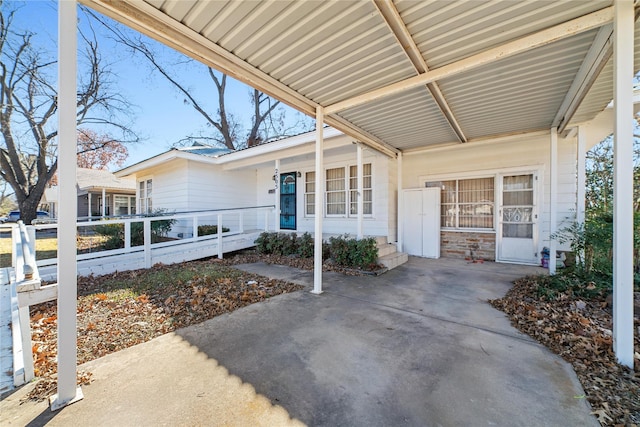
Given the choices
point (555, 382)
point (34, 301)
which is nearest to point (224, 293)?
point (34, 301)

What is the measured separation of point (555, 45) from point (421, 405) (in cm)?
389

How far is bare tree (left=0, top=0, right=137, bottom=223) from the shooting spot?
11.3m

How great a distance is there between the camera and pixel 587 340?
2.51 meters

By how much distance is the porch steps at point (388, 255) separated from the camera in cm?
596

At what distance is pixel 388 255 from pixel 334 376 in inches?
184

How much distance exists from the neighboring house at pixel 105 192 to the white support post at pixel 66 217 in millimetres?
14176

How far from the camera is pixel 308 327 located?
119 inches

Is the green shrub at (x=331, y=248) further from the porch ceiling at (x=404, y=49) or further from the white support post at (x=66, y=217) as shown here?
the white support post at (x=66, y=217)

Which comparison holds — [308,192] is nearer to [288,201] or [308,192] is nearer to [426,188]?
[288,201]

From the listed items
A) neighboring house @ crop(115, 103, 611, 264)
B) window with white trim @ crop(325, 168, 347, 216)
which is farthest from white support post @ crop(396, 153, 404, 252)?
window with white trim @ crop(325, 168, 347, 216)

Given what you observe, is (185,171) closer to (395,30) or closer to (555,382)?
(395,30)

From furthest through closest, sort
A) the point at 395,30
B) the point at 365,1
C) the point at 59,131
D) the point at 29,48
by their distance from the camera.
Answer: the point at 29,48
the point at 395,30
the point at 365,1
the point at 59,131

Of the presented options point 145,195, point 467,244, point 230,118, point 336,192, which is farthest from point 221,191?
point 230,118

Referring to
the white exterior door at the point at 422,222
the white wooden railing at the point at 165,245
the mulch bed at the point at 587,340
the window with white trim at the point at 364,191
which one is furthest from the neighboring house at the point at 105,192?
the mulch bed at the point at 587,340
